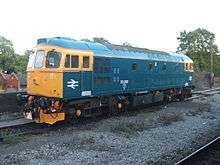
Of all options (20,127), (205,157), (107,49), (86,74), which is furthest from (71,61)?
(205,157)

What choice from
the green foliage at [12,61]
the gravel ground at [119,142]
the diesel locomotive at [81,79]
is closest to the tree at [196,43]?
the green foliage at [12,61]

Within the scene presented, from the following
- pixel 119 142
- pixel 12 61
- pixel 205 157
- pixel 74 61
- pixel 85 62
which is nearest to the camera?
pixel 205 157

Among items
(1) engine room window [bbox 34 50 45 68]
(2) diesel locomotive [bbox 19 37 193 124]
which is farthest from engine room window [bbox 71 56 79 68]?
(1) engine room window [bbox 34 50 45 68]

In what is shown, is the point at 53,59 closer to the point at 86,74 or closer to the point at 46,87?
the point at 46,87

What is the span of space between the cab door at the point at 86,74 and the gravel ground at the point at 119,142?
1.42 metres

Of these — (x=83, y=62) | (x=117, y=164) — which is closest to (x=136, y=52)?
(x=83, y=62)

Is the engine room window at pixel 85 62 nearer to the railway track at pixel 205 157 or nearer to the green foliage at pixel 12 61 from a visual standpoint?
the railway track at pixel 205 157

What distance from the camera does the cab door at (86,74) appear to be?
53.0 ft

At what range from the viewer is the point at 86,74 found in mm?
16328

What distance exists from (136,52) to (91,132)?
7.79 m

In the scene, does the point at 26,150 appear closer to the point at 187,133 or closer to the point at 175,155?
the point at 175,155

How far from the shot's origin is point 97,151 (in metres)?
11.5

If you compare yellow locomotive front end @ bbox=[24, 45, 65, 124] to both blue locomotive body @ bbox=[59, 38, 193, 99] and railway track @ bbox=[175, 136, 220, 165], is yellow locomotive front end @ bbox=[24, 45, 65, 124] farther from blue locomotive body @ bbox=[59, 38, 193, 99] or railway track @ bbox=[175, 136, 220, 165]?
railway track @ bbox=[175, 136, 220, 165]

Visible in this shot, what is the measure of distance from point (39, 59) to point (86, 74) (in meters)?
2.09
